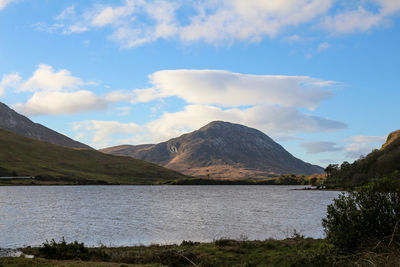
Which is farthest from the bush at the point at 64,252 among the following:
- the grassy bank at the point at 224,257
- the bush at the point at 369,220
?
the bush at the point at 369,220

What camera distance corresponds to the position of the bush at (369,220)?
2205 centimetres

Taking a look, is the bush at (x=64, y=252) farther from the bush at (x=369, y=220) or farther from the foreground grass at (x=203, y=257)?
the bush at (x=369, y=220)

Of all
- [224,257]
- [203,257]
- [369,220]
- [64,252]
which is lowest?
[224,257]

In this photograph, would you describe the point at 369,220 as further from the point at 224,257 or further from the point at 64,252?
the point at 64,252

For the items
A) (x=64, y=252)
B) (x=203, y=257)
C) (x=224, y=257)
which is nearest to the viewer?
(x=203, y=257)

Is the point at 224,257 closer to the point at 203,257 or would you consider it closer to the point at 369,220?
the point at 203,257

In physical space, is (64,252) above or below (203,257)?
above

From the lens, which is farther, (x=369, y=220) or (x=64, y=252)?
(x=64, y=252)

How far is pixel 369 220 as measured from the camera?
2238cm

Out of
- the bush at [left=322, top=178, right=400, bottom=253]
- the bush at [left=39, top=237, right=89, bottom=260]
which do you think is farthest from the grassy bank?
the bush at [left=322, top=178, right=400, bottom=253]

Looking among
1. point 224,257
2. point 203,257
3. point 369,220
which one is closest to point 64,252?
point 203,257

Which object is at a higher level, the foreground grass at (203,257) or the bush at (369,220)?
the bush at (369,220)

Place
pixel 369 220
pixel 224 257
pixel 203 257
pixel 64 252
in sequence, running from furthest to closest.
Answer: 1. pixel 224 257
2. pixel 64 252
3. pixel 203 257
4. pixel 369 220

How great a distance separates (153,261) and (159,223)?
38.2 m
